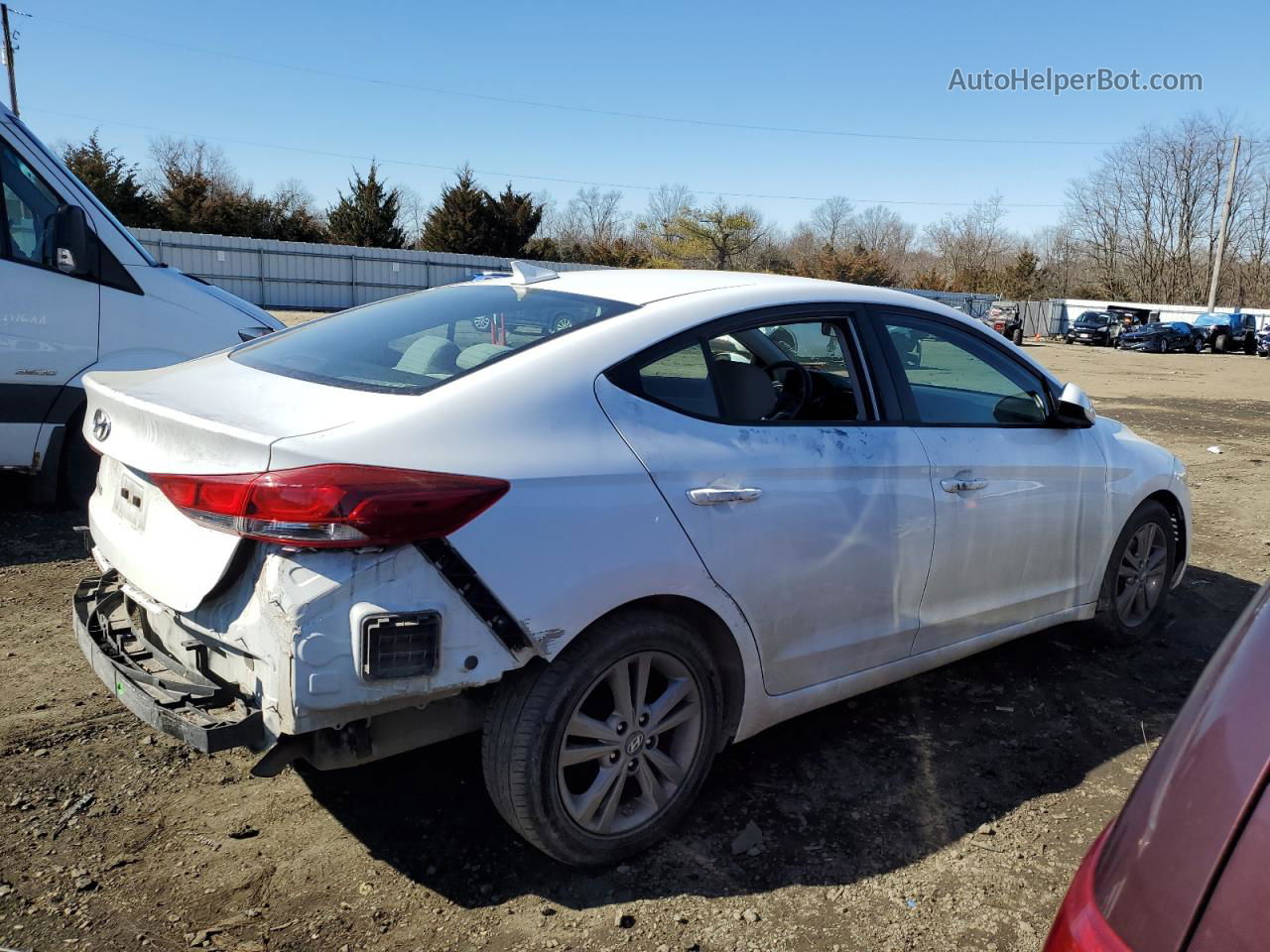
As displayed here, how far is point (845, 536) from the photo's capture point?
3064mm

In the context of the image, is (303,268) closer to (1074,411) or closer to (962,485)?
(1074,411)

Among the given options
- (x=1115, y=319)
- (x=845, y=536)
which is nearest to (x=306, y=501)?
(x=845, y=536)

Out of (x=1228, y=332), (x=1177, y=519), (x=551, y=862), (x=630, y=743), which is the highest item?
(x=1228, y=332)

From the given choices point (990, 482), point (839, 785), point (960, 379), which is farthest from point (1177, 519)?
point (839, 785)

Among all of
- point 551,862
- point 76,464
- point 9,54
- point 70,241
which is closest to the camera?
point 551,862

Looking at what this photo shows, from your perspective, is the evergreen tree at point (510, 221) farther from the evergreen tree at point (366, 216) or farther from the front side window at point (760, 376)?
the front side window at point (760, 376)

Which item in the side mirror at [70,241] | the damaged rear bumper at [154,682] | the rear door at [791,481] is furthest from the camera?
the side mirror at [70,241]

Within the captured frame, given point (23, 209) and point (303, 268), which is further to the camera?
point (303, 268)

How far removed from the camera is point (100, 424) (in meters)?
2.99

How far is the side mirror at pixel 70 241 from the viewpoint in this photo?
5625mm

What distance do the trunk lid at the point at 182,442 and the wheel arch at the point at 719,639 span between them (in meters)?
0.89

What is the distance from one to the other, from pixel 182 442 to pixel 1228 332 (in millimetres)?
48608

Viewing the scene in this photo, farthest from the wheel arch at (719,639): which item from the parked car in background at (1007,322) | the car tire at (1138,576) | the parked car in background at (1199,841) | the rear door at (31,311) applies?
the parked car in background at (1007,322)

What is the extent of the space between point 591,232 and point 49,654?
228ft
